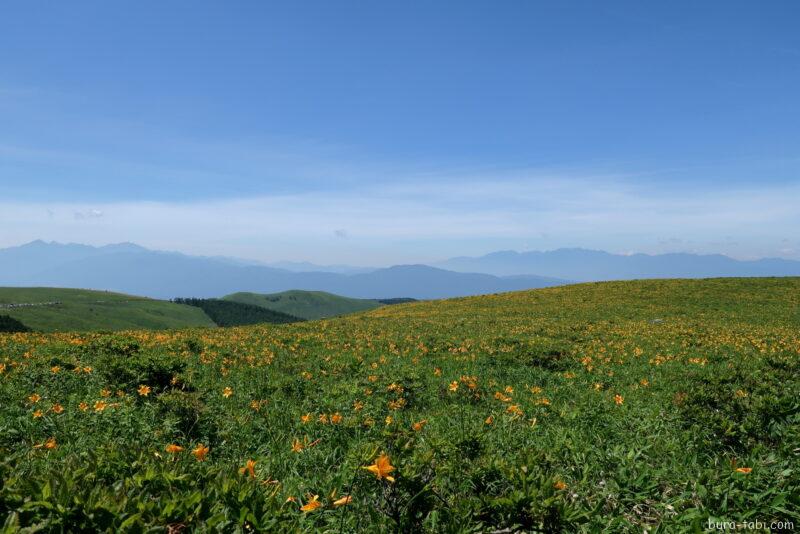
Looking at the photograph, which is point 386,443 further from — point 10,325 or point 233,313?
point 233,313

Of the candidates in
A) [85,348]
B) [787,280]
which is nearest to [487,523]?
[85,348]

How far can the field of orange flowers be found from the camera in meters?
2.88

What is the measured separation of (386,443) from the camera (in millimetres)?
4457

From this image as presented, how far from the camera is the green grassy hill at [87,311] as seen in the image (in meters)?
94.2

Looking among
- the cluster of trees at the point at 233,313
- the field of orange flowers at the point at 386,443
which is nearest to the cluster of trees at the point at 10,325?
the cluster of trees at the point at 233,313

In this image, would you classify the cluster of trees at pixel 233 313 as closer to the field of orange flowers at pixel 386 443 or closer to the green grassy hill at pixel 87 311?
the green grassy hill at pixel 87 311

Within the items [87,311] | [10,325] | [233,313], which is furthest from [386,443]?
[233,313]

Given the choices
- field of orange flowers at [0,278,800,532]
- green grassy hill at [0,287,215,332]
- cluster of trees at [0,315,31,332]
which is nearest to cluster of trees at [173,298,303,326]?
green grassy hill at [0,287,215,332]

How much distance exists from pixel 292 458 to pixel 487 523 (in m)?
2.62

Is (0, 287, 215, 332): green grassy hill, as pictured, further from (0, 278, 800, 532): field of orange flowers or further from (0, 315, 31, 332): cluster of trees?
(0, 278, 800, 532): field of orange flowers

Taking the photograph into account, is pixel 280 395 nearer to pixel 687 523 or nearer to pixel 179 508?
pixel 179 508

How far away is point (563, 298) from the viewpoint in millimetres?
42875

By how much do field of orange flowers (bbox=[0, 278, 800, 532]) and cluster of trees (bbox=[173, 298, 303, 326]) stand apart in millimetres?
153373

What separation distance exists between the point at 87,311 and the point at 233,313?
6246cm
